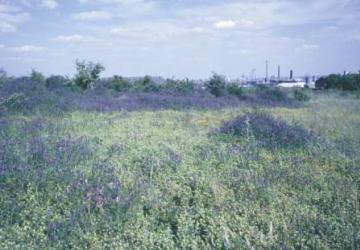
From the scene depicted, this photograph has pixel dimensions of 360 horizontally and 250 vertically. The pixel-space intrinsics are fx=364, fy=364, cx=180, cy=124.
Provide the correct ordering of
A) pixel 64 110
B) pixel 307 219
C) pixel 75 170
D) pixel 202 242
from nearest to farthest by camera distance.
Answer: pixel 202 242 < pixel 307 219 < pixel 75 170 < pixel 64 110

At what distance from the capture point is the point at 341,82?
4222cm

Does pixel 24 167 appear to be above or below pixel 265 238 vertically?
above

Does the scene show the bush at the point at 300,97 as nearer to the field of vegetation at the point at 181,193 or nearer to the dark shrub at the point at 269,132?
the dark shrub at the point at 269,132

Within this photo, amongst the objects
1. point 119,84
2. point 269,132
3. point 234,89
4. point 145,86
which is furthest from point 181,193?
point 119,84

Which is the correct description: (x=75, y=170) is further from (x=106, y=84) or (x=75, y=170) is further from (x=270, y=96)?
(x=106, y=84)

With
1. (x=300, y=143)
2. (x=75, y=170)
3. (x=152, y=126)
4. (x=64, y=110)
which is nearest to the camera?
(x=75, y=170)

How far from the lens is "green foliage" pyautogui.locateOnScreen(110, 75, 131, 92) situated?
3252cm

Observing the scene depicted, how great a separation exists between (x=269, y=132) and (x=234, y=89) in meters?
21.0

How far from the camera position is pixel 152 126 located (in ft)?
37.1

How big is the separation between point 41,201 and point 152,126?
6.94 meters

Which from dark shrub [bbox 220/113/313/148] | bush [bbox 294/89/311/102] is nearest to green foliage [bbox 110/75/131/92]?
bush [bbox 294/89/311/102]

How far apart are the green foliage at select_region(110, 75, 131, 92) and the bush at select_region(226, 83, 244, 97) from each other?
8.98 m

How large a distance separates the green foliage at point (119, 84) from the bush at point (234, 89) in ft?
29.5

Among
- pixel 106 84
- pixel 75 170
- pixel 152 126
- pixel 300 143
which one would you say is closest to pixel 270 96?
pixel 106 84
